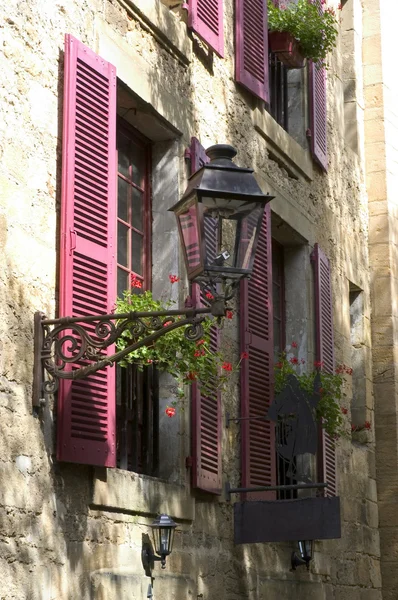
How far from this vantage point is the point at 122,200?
8297 mm

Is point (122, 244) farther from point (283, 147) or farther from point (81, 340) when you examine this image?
point (283, 147)

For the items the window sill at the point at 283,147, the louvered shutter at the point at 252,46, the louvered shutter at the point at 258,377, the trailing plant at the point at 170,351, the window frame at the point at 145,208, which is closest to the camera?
the trailing plant at the point at 170,351

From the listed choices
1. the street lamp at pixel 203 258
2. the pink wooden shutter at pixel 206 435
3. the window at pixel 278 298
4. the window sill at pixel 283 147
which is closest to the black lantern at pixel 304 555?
the window at pixel 278 298

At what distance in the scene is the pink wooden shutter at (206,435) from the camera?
8242 millimetres

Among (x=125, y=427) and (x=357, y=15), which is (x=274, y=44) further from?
(x=125, y=427)

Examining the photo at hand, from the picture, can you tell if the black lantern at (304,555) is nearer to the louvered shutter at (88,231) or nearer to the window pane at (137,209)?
the window pane at (137,209)

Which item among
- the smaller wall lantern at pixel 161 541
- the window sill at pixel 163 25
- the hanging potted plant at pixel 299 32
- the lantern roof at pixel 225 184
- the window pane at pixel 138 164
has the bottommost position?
the smaller wall lantern at pixel 161 541

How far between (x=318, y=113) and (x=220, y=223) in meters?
5.50

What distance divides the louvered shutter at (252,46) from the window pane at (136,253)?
1.92 m

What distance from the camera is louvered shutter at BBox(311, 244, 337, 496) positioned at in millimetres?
10688

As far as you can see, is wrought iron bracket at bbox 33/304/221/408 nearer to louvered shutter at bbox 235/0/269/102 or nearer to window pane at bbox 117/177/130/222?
window pane at bbox 117/177/130/222

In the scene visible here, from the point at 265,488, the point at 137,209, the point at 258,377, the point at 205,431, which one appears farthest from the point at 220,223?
the point at 258,377

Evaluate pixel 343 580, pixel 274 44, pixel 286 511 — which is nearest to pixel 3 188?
pixel 286 511

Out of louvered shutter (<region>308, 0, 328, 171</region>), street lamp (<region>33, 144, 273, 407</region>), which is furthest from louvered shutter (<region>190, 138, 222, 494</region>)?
louvered shutter (<region>308, 0, 328, 171</region>)
